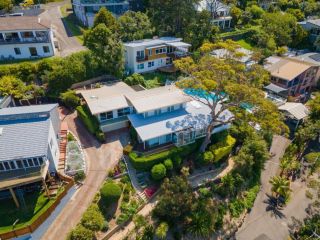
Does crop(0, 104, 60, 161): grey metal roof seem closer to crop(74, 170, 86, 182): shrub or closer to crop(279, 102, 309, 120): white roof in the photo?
crop(74, 170, 86, 182): shrub

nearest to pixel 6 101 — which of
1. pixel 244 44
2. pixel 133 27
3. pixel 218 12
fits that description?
pixel 133 27

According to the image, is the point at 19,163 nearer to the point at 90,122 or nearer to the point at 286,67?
the point at 90,122

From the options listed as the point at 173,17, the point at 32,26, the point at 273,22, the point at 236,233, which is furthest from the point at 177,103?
the point at 273,22

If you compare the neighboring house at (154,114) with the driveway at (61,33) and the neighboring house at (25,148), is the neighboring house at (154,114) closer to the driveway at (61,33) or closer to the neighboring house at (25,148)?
the neighboring house at (25,148)

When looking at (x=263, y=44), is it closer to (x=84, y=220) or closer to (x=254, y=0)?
(x=254, y=0)

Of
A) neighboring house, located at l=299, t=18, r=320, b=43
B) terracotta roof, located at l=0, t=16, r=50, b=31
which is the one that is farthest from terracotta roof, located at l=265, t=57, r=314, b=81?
terracotta roof, located at l=0, t=16, r=50, b=31

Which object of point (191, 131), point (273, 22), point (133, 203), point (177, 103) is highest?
point (273, 22)

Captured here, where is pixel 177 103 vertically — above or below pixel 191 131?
above
